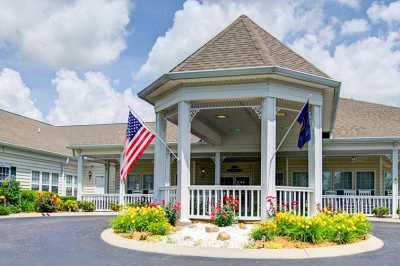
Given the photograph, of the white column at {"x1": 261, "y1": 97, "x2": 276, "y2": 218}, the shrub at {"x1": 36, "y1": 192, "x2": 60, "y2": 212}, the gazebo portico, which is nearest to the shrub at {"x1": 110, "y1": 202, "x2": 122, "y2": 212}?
the shrub at {"x1": 36, "y1": 192, "x2": 60, "y2": 212}

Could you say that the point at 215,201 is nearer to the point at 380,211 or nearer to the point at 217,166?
the point at 217,166

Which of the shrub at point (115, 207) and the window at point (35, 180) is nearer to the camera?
the shrub at point (115, 207)

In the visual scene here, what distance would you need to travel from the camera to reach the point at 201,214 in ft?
42.6

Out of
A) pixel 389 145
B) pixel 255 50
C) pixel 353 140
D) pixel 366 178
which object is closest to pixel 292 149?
pixel 353 140

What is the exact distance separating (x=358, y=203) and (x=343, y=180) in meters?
3.67

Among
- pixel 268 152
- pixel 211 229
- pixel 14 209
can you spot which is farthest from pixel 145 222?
pixel 14 209

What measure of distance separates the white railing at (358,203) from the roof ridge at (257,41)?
990 cm

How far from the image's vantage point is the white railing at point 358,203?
21625 millimetres

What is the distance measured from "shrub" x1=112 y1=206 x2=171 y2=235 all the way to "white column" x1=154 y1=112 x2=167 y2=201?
2738mm

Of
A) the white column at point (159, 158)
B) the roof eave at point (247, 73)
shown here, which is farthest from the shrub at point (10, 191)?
the roof eave at point (247, 73)

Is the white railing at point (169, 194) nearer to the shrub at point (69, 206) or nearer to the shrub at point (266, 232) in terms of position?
the shrub at point (266, 232)

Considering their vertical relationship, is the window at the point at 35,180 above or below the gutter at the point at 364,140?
below

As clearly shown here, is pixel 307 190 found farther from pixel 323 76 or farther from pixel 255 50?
pixel 255 50

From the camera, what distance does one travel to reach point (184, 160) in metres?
12.8
